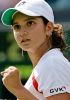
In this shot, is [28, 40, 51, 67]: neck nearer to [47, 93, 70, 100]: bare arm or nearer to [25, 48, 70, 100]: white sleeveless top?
[25, 48, 70, 100]: white sleeveless top

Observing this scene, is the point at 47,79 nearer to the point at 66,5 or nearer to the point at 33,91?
the point at 33,91

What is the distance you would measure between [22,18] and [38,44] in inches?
6.7

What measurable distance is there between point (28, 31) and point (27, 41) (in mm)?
55

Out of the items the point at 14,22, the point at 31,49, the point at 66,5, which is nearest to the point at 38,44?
the point at 31,49

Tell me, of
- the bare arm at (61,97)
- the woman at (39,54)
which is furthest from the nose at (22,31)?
the bare arm at (61,97)

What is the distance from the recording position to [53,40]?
7.88 feet

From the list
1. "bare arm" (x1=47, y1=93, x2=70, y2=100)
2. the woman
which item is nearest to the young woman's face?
the woman

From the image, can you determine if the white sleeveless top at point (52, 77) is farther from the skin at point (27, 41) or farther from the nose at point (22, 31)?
the nose at point (22, 31)

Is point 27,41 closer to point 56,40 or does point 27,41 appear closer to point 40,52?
point 40,52

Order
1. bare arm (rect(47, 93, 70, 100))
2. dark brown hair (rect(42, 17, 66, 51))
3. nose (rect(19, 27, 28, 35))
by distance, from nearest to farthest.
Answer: bare arm (rect(47, 93, 70, 100)) < nose (rect(19, 27, 28, 35)) < dark brown hair (rect(42, 17, 66, 51))

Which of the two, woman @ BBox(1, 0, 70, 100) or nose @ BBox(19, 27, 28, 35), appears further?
nose @ BBox(19, 27, 28, 35)

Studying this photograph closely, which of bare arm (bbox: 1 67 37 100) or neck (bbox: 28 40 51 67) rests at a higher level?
neck (bbox: 28 40 51 67)

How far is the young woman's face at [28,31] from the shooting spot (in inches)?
87.4

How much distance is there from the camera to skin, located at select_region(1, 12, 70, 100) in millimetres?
2094
